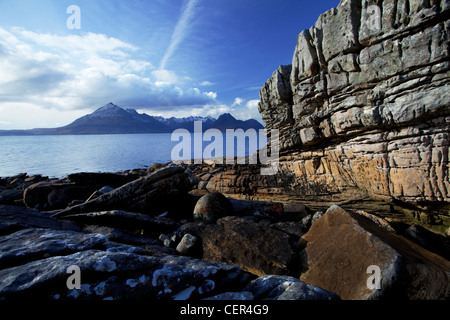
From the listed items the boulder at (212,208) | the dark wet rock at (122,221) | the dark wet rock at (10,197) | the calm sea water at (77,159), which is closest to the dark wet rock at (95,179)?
the dark wet rock at (10,197)

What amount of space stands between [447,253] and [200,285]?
30.9 ft

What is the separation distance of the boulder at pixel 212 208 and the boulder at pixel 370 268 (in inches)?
176

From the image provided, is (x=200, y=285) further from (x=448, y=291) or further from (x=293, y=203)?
(x=293, y=203)

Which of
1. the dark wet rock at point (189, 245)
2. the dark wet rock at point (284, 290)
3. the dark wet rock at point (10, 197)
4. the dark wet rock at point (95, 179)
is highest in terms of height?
the dark wet rock at point (95, 179)

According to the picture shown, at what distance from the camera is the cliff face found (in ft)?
24.0

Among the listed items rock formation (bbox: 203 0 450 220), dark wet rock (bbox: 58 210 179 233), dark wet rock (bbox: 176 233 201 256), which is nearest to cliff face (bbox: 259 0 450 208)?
rock formation (bbox: 203 0 450 220)

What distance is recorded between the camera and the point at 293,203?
12.4 metres

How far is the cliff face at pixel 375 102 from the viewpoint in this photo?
24.0 ft

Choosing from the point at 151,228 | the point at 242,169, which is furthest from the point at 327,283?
the point at 242,169

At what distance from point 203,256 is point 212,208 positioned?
121 inches

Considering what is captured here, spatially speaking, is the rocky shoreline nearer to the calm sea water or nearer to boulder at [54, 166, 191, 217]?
Result: boulder at [54, 166, 191, 217]

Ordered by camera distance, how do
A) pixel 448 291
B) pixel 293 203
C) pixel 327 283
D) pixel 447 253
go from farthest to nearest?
pixel 293 203
pixel 447 253
pixel 327 283
pixel 448 291

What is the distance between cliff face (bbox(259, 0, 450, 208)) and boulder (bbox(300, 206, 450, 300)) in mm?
4273

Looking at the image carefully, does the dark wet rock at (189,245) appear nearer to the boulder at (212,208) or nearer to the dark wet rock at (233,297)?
the boulder at (212,208)
